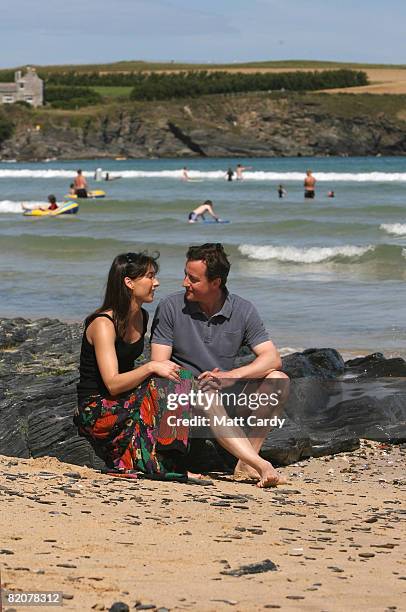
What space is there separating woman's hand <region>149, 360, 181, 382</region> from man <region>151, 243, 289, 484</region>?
8.4 inches

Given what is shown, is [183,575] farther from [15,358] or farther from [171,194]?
[171,194]

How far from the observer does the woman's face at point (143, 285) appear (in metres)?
5.82

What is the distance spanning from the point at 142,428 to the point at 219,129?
426ft

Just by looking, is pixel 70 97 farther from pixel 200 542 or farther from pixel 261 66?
pixel 200 542

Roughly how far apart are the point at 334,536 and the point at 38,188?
5923 cm

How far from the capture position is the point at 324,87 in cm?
16850

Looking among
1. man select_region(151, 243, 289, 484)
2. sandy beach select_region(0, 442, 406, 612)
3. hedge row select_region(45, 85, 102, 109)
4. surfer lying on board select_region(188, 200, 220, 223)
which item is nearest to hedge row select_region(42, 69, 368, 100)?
hedge row select_region(45, 85, 102, 109)

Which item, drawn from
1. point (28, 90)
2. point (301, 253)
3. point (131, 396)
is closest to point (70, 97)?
point (28, 90)

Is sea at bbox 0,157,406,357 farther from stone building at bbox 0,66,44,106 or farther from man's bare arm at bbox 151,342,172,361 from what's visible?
stone building at bbox 0,66,44,106

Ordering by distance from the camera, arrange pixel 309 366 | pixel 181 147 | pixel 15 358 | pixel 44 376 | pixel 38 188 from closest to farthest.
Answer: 1. pixel 44 376
2. pixel 309 366
3. pixel 15 358
4. pixel 38 188
5. pixel 181 147

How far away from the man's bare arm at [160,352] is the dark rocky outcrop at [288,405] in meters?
0.48

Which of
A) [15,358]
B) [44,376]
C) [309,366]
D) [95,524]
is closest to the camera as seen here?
[95,524]

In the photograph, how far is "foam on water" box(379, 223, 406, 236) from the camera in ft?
94.5

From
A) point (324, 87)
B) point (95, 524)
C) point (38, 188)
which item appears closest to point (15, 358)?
point (95, 524)
